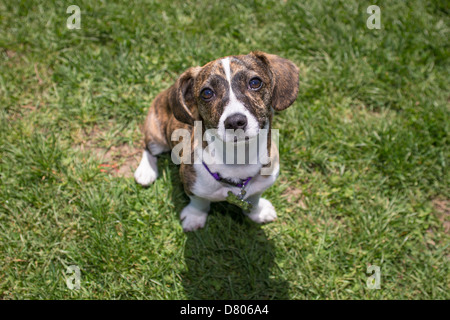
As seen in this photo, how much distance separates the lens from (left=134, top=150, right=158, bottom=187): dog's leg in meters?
4.64

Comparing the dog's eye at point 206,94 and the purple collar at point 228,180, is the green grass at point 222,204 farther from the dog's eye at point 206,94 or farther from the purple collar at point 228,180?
the dog's eye at point 206,94

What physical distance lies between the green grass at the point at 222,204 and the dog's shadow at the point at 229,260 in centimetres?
2

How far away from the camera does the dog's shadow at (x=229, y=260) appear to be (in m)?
4.23

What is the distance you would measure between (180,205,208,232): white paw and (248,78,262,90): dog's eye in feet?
5.97

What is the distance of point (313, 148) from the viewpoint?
495cm

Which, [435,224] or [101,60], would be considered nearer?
[435,224]

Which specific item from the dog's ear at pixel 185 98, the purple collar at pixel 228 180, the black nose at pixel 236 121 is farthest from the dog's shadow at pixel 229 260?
the black nose at pixel 236 121

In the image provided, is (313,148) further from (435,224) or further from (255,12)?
(255,12)

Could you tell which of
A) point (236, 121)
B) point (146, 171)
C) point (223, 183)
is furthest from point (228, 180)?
point (146, 171)

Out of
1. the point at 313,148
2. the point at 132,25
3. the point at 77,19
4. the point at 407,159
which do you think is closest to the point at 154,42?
the point at 132,25

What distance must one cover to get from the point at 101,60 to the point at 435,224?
4.88m

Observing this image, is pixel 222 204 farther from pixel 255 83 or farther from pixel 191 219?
pixel 255 83
